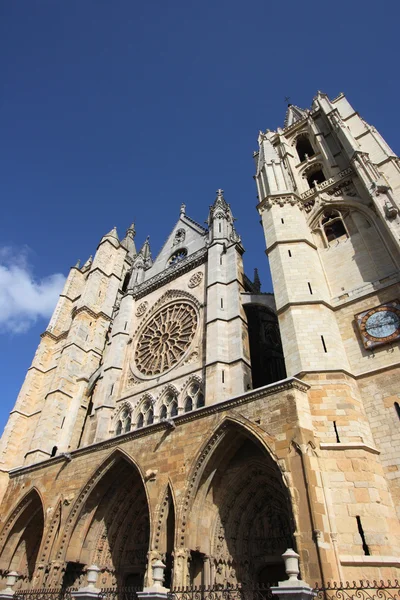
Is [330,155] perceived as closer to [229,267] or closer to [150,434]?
[229,267]

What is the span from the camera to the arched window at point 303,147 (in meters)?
18.9

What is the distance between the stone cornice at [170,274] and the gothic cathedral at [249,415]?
7cm

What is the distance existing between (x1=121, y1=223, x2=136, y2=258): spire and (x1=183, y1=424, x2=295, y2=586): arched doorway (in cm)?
2249

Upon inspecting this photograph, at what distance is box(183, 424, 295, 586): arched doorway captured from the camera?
8.27 metres

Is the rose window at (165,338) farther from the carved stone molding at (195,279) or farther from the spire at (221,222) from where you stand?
the spire at (221,222)

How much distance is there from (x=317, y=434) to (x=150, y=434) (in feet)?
14.3

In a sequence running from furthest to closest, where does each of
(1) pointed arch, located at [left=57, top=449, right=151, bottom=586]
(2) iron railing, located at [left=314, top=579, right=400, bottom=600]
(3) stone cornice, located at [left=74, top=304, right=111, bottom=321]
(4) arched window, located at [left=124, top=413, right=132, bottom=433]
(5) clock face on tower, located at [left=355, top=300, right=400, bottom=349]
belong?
(3) stone cornice, located at [left=74, top=304, right=111, bottom=321], (4) arched window, located at [left=124, top=413, right=132, bottom=433], (1) pointed arch, located at [left=57, top=449, right=151, bottom=586], (5) clock face on tower, located at [left=355, top=300, right=400, bottom=349], (2) iron railing, located at [left=314, top=579, right=400, bottom=600]

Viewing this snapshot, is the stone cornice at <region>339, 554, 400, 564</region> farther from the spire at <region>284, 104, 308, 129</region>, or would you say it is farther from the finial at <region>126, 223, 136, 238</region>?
the finial at <region>126, 223, 136, 238</region>

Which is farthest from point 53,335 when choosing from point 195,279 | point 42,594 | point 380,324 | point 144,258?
point 380,324

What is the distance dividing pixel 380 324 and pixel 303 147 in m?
12.6

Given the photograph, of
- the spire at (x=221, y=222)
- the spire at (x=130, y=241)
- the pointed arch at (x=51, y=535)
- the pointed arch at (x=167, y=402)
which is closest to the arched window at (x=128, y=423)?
the pointed arch at (x=167, y=402)

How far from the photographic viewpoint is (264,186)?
49.7 feet

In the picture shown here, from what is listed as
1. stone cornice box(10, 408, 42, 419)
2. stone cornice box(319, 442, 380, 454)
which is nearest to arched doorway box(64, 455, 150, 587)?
stone cornice box(319, 442, 380, 454)

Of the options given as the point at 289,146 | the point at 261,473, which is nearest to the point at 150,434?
the point at 261,473
